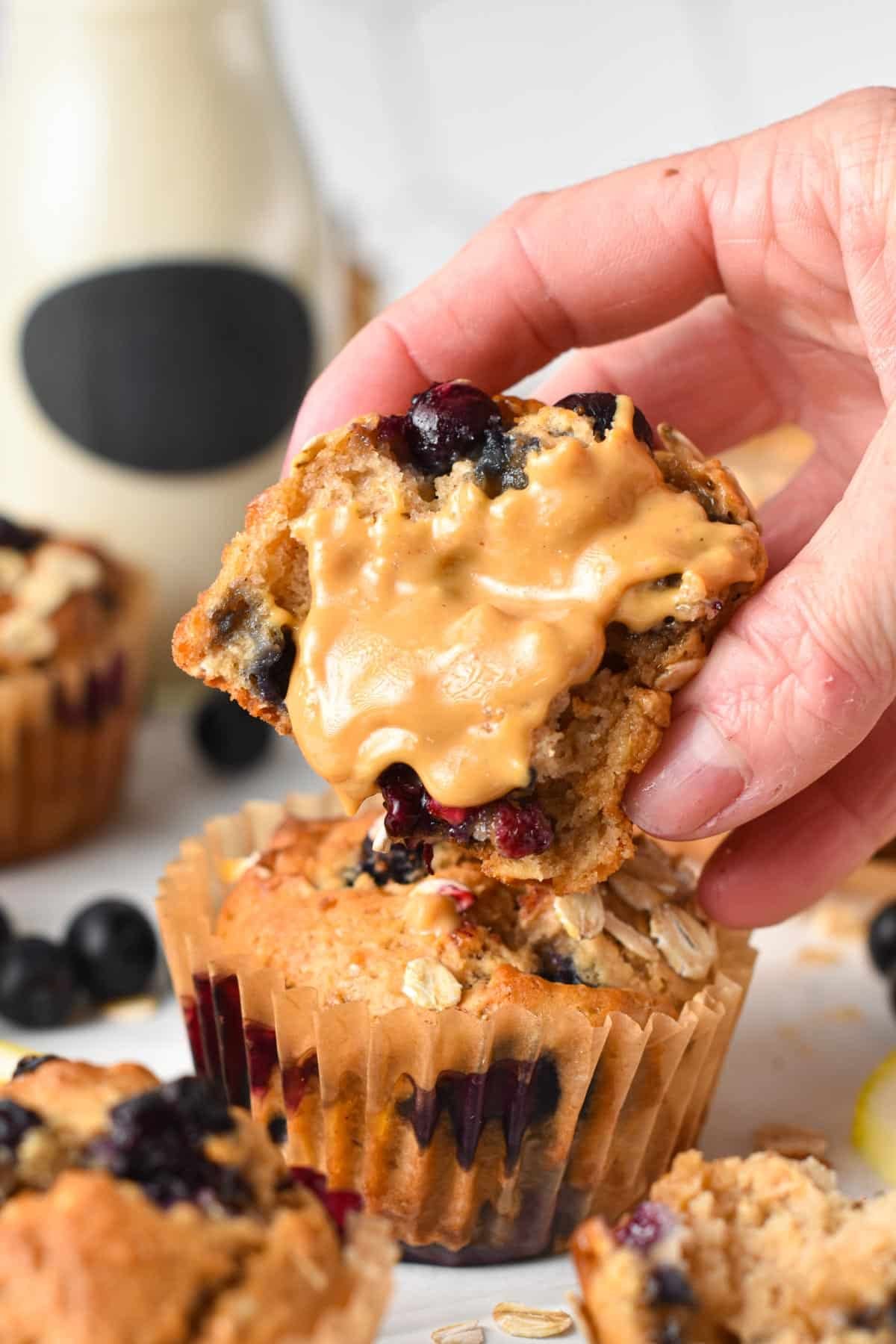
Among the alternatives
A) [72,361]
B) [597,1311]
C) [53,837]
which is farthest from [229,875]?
[72,361]

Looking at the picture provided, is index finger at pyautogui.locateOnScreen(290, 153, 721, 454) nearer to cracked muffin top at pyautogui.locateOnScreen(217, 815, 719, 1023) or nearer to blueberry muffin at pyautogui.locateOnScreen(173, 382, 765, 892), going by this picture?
blueberry muffin at pyautogui.locateOnScreen(173, 382, 765, 892)

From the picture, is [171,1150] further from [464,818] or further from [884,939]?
[884,939]

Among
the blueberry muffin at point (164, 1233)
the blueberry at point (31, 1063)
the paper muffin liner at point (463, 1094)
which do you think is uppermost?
the blueberry muffin at point (164, 1233)

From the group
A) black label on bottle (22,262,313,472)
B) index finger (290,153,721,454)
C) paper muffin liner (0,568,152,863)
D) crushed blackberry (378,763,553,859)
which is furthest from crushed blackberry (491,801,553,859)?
black label on bottle (22,262,313,472)

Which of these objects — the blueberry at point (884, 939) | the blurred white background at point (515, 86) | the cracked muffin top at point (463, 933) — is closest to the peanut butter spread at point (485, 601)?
the cracked muffin top at point (463, 933)

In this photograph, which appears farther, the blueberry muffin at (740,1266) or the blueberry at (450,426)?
the blueberry at (450,426)

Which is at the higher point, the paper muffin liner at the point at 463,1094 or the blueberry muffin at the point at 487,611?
the blueberry muffin at the point at 487,611

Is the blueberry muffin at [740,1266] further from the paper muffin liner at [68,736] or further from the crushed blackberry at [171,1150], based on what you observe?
the paper muffin liner at [68,736]

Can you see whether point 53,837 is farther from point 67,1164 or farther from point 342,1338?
point 342,1338
